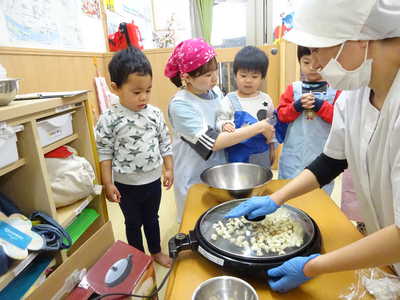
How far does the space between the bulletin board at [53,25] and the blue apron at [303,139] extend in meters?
1.63

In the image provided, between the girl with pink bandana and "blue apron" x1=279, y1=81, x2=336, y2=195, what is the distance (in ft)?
0.45

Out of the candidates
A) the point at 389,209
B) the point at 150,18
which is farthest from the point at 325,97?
the point at 150,18

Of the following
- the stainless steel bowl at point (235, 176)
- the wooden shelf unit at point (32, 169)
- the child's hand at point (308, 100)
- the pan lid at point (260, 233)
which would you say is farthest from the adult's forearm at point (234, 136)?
the wooden shelf unit at point (32, 169)

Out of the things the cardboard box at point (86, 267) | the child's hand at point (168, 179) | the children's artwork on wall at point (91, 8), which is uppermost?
the children's artwork on wall at point (91, 8)

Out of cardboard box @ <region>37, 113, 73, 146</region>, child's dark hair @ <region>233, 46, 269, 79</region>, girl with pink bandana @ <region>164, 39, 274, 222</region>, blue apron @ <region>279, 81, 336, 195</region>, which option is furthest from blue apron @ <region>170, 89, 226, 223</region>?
cardboard box @ <region>37, 113, 73, 146</region>

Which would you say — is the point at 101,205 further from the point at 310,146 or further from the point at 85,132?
the point at 310,146

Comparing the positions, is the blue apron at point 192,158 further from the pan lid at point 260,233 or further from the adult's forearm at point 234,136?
the pan lid at point 260,233

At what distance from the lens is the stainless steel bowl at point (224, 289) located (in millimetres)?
571

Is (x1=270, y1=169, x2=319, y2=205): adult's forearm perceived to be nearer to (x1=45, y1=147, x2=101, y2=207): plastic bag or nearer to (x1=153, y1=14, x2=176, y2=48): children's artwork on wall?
(x1=45, y1=147, x2=101, y2=207): plastic bag

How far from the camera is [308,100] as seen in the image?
124cm

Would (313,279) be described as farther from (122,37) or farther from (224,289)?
(122,37)

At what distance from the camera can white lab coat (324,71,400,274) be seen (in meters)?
0.59

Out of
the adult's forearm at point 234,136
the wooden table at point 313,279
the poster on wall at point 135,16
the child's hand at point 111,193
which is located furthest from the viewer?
the poster on wall at point 135,16

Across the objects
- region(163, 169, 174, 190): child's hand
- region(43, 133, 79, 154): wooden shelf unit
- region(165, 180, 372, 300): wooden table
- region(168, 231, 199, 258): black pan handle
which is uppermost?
region(43, 133, 79, 154): wooden shelf unit
